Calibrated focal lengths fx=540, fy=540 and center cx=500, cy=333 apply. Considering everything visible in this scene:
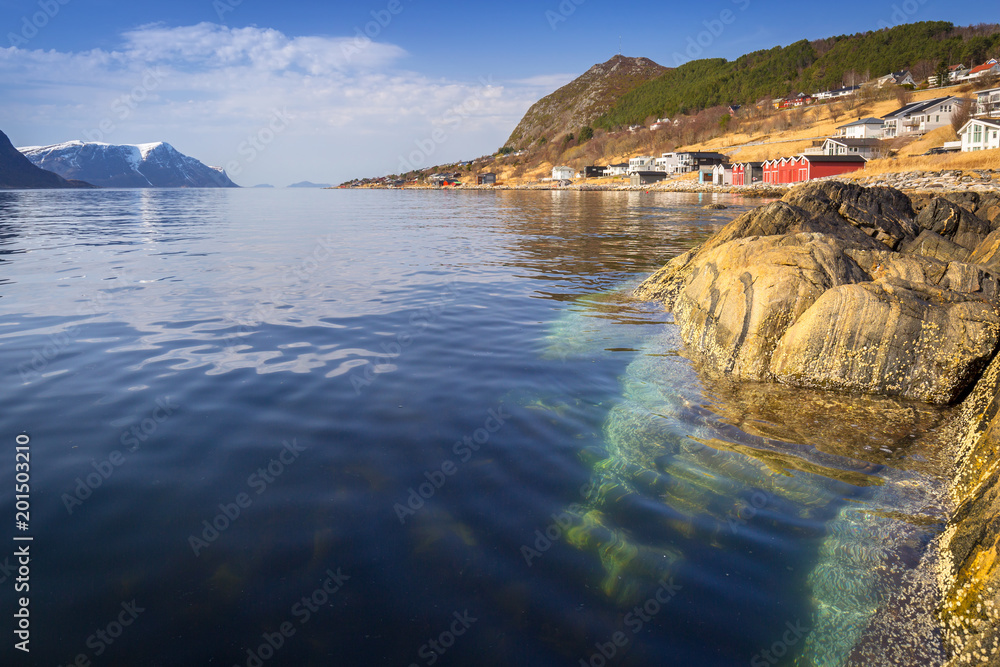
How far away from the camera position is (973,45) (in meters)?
142

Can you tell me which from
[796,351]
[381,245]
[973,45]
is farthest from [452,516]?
[973,45]

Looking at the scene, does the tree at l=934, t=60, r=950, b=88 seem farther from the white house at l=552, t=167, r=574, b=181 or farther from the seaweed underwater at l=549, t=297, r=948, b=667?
the seaweed underwater at l=549, t=297, r=948, b=667

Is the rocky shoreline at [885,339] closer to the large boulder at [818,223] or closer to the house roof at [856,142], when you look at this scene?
the large boulder at [818,223]

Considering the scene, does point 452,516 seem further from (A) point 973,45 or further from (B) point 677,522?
(A) point 973,45

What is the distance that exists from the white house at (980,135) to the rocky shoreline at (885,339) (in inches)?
2769

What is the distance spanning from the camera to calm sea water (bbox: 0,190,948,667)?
3770mm

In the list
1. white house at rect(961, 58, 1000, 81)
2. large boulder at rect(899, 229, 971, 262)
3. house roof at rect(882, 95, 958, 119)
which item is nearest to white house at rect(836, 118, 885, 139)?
house roof at rect(882, 95, 958, 119)

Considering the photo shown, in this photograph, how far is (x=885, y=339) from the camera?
7812 millimetres

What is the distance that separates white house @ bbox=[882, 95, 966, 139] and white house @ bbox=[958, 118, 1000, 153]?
35.0 meters

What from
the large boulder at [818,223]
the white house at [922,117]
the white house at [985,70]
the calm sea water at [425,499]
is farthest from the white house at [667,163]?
the calm sea water at [425,499]

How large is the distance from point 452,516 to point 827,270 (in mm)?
7584

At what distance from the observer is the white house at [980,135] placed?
61.2m

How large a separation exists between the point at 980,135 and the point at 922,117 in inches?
1612

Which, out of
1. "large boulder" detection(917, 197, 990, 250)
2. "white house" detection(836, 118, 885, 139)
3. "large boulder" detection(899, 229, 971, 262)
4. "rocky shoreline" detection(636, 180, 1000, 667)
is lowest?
"rocky shoreline" detection(636, 180, 1000, 667)
